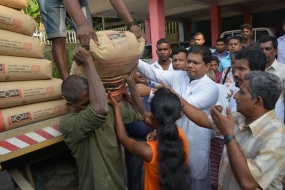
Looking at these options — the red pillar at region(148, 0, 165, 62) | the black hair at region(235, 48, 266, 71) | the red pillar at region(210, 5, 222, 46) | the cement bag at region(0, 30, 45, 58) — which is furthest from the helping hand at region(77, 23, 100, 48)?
the red pillar at region(210, 5, 222, 46)

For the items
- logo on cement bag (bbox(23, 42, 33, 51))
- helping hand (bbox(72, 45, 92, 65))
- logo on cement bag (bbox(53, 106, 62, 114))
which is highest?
logo on cement bag (bbox(23, 42, 33, 51))

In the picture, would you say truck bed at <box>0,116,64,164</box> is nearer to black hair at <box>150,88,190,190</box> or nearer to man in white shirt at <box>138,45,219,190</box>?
black hair at <box>150,88,190,190</box>

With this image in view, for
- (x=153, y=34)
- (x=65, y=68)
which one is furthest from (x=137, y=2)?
(x=65, y=68)

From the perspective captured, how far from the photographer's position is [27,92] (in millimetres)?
1800

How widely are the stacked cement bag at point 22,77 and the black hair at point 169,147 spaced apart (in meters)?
0.75

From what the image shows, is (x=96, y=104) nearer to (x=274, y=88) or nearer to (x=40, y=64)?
(x=40, y=64)

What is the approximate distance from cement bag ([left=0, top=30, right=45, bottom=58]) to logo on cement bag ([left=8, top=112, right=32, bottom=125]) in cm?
41

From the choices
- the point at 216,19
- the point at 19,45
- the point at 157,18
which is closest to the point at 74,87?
the point at 19,45

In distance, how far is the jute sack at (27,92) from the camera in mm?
1685

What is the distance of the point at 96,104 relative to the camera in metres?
1.61

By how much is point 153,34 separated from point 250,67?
6.19m

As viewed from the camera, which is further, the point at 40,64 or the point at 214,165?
the point at 214,165

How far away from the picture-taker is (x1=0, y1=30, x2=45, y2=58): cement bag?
175 cm

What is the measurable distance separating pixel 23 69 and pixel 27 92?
16 cm
